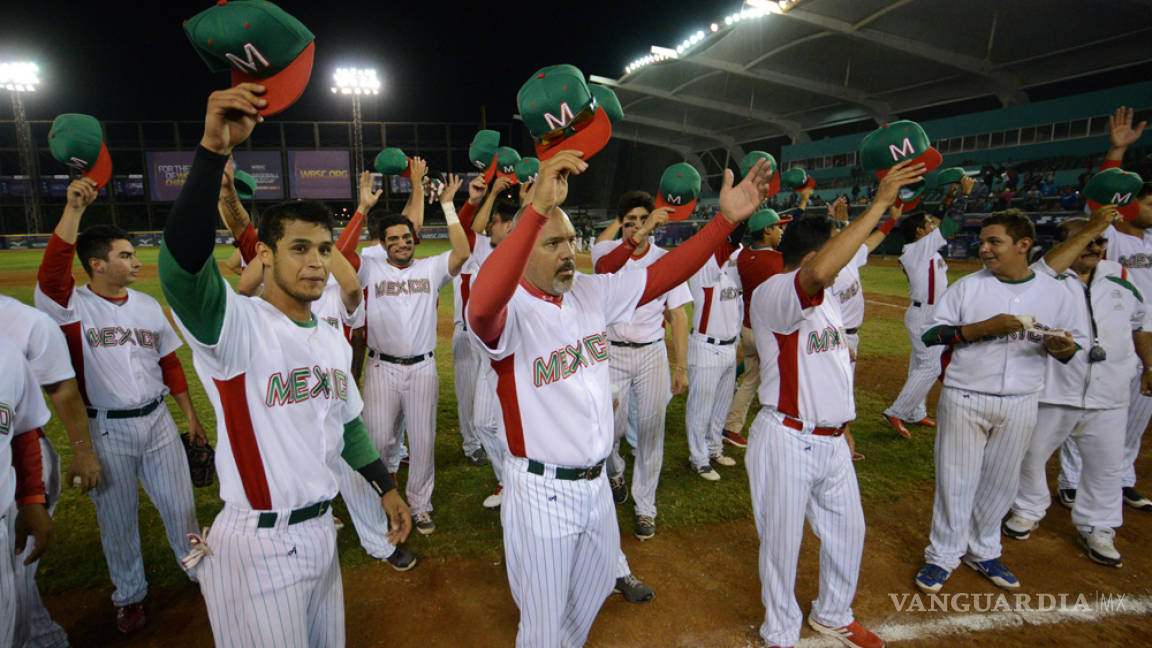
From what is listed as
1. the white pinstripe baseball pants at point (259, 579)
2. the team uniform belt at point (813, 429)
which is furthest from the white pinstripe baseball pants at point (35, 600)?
the team uniform belt at point (813, 429)

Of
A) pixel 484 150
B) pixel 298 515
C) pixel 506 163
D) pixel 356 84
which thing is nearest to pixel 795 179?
pixel 506 163

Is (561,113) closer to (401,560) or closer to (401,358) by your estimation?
(401,358)

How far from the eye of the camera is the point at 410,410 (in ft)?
14.5

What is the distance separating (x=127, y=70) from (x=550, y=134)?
2206 inches

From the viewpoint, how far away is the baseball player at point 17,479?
2.18 m

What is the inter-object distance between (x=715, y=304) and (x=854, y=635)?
300cm

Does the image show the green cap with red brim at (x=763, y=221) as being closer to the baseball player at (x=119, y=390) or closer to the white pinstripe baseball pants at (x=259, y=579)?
the white pinstripe baseball pants at (x=259, y=579)

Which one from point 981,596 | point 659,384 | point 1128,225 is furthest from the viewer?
point 1128,225

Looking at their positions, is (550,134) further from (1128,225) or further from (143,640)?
(1128,225)

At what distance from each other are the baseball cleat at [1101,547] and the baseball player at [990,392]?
2.68ft

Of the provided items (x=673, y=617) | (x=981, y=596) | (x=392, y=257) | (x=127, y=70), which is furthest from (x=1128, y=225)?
(x=127, y=70)

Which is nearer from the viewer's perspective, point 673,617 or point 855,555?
point 855,555

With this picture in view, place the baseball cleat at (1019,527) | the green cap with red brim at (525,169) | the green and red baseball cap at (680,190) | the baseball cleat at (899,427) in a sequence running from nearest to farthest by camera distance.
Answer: the green and red baseball cap at (680,190) → the baseball cleat at (1019,527) → the green cap with red brim at (525,169) → the baseball cleat at (899,427)

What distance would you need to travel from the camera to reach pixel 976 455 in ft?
11.8
